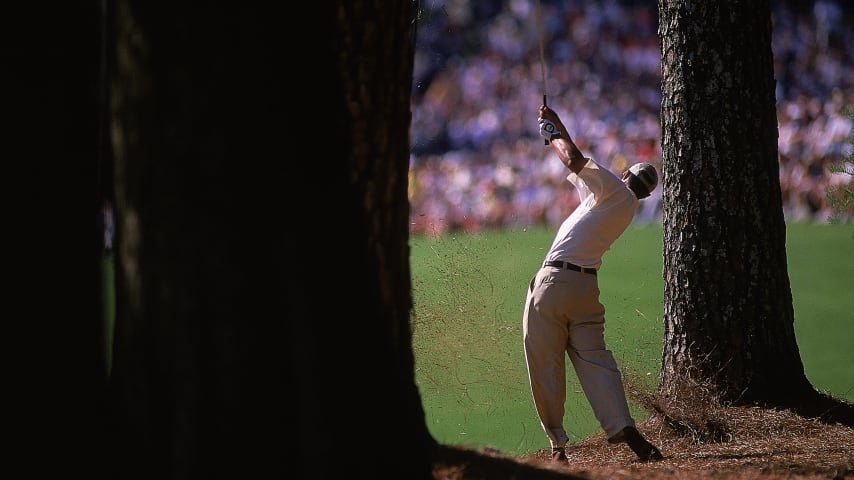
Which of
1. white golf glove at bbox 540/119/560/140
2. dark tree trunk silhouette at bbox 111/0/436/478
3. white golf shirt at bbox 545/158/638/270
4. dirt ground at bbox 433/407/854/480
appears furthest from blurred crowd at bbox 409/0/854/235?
dark tree trunk silhouette at bbox 111/0/436/478

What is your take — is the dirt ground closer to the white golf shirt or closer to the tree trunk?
the tree trunk

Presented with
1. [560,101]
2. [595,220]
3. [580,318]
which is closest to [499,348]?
[580,318]

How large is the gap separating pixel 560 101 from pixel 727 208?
52.7 feet

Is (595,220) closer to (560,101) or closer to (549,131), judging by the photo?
(549,131)

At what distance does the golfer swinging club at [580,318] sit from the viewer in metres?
6.38

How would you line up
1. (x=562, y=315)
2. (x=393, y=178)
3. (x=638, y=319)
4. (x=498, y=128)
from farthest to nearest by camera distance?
(x=498, y=128) < (x=638, y=319) < (x=562, y=315) < (x=393, y=178)

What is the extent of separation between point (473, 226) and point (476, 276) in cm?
1021

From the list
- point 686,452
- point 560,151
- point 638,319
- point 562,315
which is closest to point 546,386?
point 562,315

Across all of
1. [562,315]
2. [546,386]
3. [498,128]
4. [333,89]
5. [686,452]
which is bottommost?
[686,452]

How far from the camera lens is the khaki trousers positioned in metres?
6.38

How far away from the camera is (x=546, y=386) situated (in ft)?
21.3

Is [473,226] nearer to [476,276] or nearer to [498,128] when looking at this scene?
[498,128]

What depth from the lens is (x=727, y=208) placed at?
7.04 metres

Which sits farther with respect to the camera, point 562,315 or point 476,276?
point 476,276
